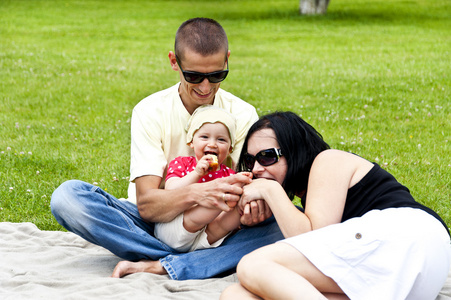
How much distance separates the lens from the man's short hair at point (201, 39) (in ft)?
14.3

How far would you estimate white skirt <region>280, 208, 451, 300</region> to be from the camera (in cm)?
310

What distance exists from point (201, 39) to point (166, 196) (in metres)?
1.19

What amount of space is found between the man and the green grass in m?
1.48

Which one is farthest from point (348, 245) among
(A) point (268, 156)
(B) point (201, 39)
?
(B) point (201, 39)

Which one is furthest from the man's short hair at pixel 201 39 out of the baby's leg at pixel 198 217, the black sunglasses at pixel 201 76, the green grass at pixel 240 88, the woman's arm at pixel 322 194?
the green grass at pixel 240 88

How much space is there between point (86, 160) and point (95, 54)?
845cm

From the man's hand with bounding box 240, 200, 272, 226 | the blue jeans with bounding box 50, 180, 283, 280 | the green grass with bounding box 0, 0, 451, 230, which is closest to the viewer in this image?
the man's hand with bounding box 240, 200, 272, 226

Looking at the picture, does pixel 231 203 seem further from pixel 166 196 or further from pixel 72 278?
pixel 72 278

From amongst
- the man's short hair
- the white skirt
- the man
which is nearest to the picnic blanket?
the man

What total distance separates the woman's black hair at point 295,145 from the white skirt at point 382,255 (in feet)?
2.38

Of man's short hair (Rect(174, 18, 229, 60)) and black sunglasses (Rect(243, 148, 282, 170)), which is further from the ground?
man's short hair (Rect(174, 18, 229, 60))

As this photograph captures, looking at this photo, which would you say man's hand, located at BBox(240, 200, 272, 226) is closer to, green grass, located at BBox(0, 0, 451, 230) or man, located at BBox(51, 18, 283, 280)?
man, located at BBox(51, 18, 283, 280)

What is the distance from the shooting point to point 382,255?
10.2 feet

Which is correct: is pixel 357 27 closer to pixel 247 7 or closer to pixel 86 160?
pixel 247 7
